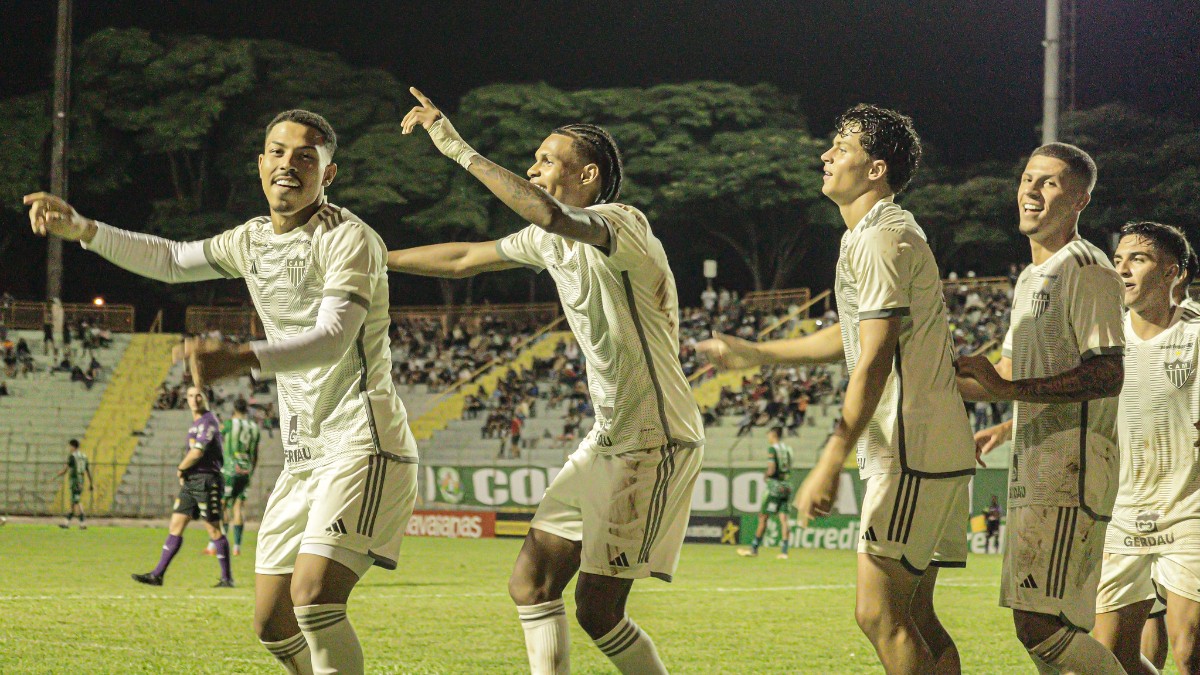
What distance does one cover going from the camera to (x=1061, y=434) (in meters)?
5.41

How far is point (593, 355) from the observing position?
19.4ft

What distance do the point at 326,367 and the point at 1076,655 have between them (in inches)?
123

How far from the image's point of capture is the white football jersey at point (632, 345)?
582 centimetres

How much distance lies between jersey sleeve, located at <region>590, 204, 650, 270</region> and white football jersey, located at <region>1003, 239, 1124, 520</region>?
1.59 metres

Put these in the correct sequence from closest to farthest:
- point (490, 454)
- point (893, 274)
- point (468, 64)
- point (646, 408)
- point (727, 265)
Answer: point (893, 274) < point (646, 408) < point (490, 454) < point (727, 265) < point (468, 64)

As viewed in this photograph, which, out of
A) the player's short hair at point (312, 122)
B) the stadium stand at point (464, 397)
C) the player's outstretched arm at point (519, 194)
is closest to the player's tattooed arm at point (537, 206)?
the player's outstretched arm at point (519, 194)

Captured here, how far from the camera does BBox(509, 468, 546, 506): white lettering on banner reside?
1109 inches

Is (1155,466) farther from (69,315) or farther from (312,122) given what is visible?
(69,315)

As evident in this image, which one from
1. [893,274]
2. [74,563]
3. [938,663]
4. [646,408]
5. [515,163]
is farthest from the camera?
[515,163]

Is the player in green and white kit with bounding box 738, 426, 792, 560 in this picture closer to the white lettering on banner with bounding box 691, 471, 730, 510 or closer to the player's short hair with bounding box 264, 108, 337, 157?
the white lettering on banner with bounding box 691, 471, 730, 510

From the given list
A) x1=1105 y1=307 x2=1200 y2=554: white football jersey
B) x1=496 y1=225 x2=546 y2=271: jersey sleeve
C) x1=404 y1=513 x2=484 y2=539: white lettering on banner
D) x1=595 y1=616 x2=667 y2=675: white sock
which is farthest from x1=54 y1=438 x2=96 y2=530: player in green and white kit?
x1=1105 y1=307 x2=1200 y2=554: white football jersey

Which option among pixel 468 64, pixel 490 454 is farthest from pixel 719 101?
pixel 490 454

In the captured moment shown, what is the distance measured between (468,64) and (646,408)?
186 ft

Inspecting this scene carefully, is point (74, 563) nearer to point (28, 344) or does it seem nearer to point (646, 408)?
point (646, 408)
